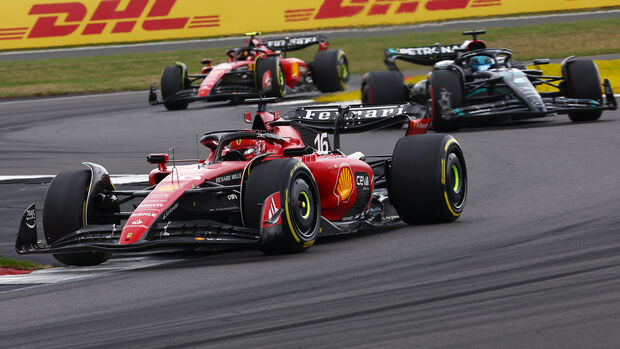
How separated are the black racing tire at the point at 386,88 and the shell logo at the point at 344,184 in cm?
1109

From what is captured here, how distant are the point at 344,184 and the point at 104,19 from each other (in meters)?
30.4

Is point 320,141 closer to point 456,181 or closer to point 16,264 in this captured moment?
point 456,181

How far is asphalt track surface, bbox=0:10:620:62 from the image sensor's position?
37.1m

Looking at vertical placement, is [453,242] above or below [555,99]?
below

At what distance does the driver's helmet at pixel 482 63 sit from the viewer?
63.3 ft

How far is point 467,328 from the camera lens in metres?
5.88

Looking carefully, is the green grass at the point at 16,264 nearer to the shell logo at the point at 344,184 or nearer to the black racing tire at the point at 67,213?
the black racing tire at the point at 67,213

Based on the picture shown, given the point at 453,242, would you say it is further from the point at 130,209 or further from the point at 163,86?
the point at 163,86

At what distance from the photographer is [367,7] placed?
3791 centimetres

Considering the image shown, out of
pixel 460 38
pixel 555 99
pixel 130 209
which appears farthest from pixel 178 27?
pixel 130 209

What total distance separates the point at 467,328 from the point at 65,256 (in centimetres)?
413

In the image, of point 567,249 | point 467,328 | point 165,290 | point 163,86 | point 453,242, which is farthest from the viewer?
point 163,86

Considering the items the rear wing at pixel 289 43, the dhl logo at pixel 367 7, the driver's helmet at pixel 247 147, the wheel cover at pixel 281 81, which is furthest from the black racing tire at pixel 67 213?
the dhl logo at pixel 367 7

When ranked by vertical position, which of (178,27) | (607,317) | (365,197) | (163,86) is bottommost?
(607,317)
